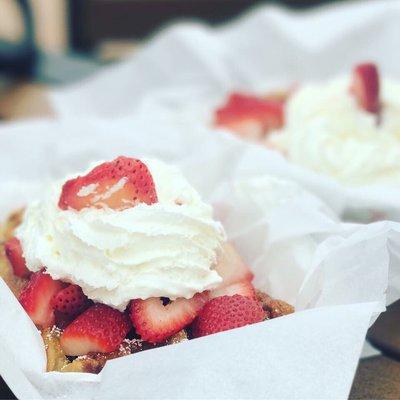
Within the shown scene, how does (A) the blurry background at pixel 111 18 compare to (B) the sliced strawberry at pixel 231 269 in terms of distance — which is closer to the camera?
(B) the sliced strawberry at pixel 231 269

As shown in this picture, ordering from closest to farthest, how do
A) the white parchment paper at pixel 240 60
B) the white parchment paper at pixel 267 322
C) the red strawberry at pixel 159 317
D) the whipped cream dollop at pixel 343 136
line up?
the white parchment paper at pixel 267 322
the red strawberry at pixel 159 317
the whipped cream dollop at pixel 343 136
the white parchment paper at pixel 240 60

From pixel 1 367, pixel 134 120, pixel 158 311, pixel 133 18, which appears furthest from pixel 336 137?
pixel 133 18

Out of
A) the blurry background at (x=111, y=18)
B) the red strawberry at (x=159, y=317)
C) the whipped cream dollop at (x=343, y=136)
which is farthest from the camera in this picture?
the blurry background at (x=111, y=18)

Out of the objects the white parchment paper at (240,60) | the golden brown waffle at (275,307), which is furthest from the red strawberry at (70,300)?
the white parchment paper at (240,60)

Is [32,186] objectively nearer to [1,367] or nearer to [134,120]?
[134,120]

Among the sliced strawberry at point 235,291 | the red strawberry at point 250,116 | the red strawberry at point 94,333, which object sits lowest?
the red strawberry at point 250,116

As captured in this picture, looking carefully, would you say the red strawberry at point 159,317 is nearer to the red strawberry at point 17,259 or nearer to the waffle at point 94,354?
the waffle at point 94,354
